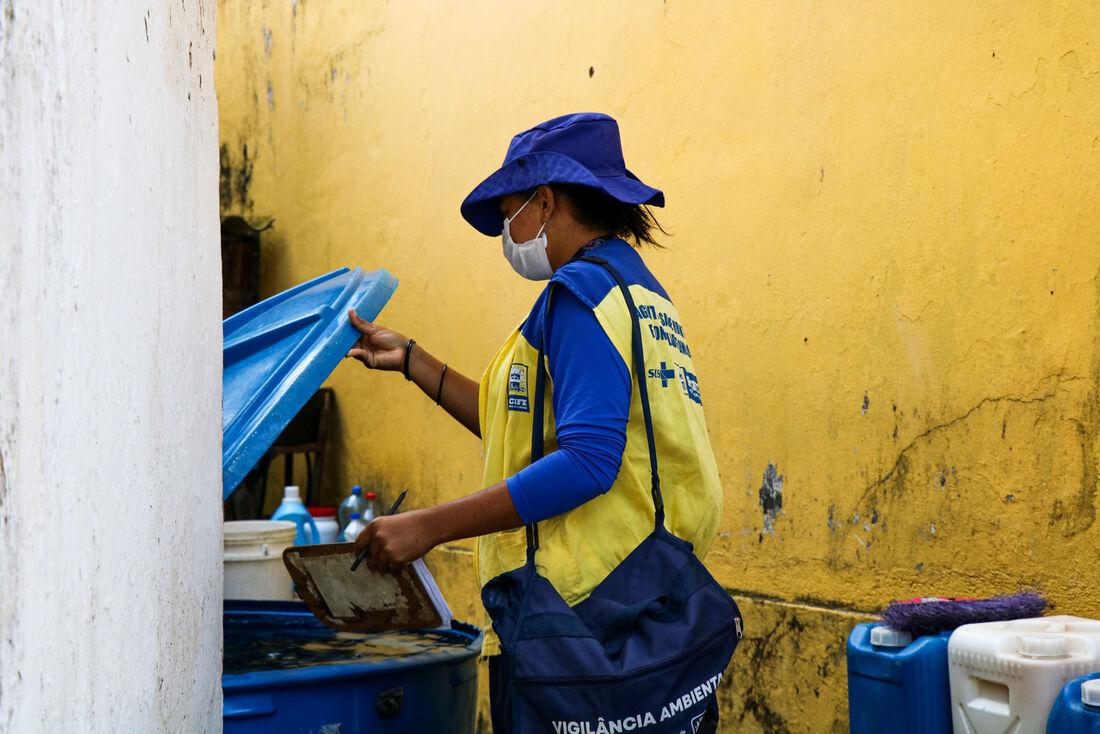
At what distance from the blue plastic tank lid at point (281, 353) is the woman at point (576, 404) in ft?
0.82

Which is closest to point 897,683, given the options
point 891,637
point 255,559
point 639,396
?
point 891,637

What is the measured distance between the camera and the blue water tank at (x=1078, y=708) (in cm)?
138

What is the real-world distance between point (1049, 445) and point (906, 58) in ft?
3.65

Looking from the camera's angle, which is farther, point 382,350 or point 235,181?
point 235,181

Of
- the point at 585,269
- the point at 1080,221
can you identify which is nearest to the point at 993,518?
the point at 1080,221

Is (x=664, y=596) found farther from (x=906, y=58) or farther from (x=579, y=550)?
(x=906, y=58)

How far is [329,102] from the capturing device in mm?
5637

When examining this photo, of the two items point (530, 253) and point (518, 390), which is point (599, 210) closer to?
point (530, 253)

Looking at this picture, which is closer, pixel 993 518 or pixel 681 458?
pixel 681 458

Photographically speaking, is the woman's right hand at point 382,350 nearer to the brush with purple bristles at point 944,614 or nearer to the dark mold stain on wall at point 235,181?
the brush with purple bristles at point 944,614

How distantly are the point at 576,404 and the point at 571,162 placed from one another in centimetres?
46

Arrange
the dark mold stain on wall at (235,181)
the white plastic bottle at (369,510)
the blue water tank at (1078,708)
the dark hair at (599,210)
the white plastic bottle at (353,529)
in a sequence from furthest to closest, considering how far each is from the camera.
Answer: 1. the dark mold stain on wall at (235,181)
2. the white plastic bottle at (369,510)
3. the white plastic bottle at (353,529)
4. the dark hair at (599,210)
5. the blue water tank at (1078,708)

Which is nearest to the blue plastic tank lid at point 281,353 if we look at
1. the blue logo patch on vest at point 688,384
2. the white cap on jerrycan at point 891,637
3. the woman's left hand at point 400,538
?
the woman's left hand at point 400,538

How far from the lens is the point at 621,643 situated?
1514 mm
